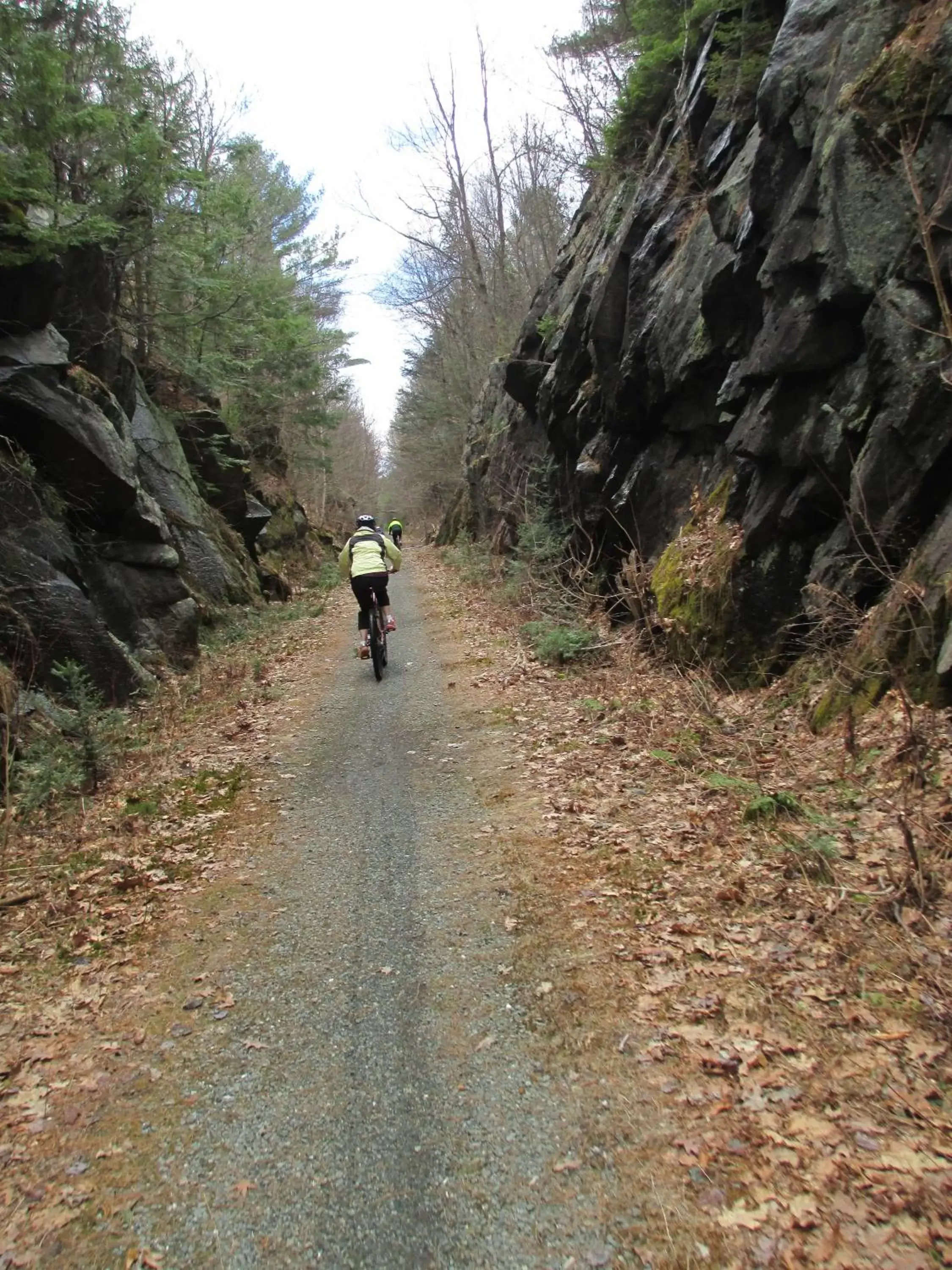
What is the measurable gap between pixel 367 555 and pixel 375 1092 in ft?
27.6

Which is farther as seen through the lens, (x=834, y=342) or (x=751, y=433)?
(x=751, y=433)

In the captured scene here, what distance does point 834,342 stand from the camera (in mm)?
7367

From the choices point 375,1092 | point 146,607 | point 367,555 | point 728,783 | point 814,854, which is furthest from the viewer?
point 146,607

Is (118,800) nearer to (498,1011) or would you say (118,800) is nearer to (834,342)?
(498,1011)

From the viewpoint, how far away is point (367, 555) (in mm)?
11164

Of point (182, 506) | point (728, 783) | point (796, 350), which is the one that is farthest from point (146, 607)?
point (796, 350)

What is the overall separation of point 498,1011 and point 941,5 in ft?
27.1

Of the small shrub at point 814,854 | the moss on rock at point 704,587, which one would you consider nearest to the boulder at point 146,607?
the moss on rock at point 704,587

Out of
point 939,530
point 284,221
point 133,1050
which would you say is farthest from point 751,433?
point 284,221

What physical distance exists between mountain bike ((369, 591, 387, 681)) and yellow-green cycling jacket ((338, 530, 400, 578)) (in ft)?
1.35

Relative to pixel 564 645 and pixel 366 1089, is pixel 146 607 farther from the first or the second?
pixel 366 1089

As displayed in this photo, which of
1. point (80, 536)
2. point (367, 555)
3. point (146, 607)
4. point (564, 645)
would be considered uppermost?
point (80, 536)

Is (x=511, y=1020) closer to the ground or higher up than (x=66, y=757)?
closer to the ground

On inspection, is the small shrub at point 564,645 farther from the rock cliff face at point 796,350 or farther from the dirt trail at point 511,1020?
the dirt trail at point 511,1020
